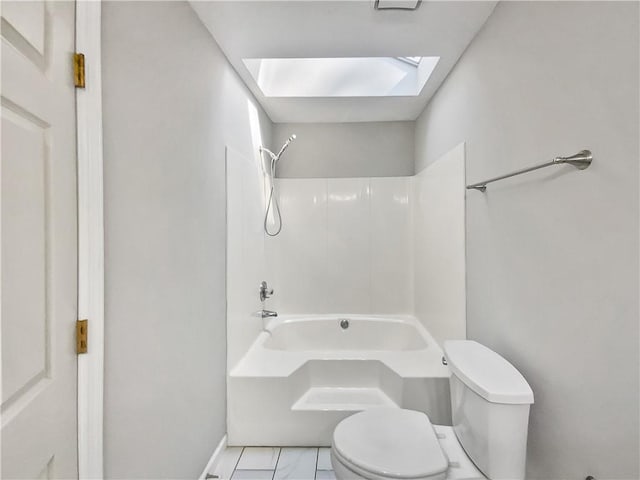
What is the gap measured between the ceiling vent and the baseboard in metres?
2.35

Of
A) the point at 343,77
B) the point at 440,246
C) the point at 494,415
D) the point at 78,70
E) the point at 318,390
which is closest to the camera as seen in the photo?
the point at 78,70

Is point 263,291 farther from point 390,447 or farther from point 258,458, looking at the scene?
point 390,447

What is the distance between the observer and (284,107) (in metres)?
3.04

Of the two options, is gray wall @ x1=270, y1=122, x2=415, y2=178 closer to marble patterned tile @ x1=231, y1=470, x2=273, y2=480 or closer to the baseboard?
the baseboard

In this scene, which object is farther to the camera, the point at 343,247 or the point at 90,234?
the point at 343,247

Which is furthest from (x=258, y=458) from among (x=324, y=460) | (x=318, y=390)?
(x=318, y=390)

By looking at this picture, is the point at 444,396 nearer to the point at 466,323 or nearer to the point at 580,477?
the point at 466,323

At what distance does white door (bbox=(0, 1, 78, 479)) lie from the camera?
0.78 m

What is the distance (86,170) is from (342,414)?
5.95ft

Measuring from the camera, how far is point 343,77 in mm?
2822

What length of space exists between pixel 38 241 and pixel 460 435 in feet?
5.12

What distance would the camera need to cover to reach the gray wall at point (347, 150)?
11.6 feet

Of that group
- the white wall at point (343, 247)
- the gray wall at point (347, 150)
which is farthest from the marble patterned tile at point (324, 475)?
the gray wall at point (347, 150)

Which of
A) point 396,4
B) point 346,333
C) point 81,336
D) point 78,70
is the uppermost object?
point 396,4
